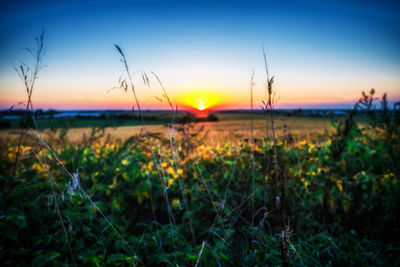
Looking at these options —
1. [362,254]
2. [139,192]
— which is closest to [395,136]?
[362,254]

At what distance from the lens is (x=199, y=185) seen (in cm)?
246

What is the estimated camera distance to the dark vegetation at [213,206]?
161 centimetres

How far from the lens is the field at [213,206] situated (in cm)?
161

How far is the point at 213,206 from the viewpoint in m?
1.79

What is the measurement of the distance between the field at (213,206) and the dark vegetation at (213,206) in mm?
13

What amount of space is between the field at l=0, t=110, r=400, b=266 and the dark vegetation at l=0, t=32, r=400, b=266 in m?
0.01

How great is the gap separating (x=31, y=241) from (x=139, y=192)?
96cm

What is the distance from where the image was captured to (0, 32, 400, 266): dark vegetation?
1605 mm

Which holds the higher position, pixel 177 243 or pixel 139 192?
pixel 139 192

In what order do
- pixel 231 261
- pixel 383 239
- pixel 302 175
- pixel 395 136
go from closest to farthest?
pixel 231 261 < pixel 383 239 < pixel 302 175 < pixel 395 136

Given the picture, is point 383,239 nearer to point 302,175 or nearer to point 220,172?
point 302,175

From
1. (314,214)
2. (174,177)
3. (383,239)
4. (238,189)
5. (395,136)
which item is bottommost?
(383,239)

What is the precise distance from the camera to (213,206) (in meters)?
1.79

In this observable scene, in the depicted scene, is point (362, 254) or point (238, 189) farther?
point (238, 189)
